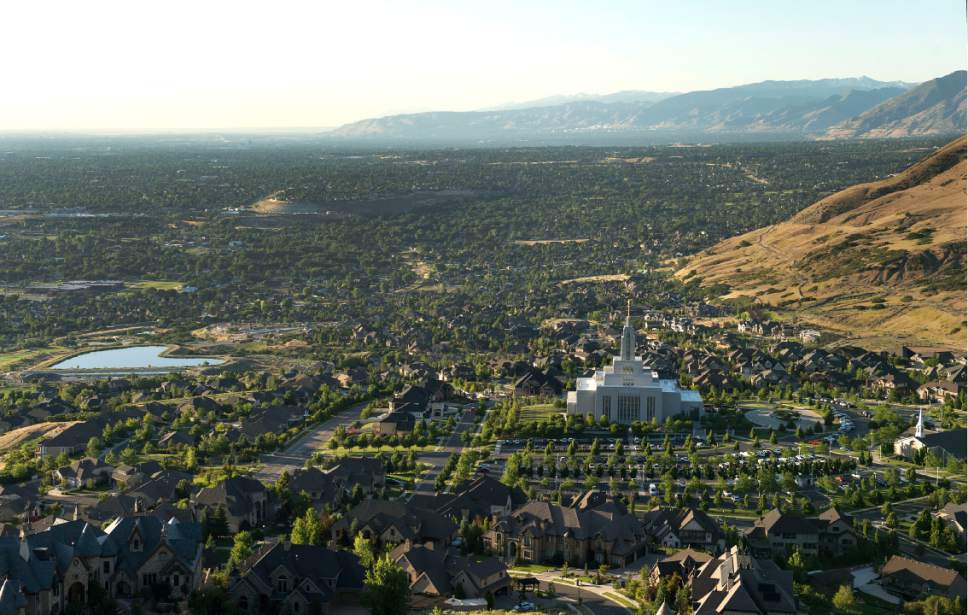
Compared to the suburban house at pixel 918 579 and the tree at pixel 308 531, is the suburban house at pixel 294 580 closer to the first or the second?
the tree at pixel 308 531

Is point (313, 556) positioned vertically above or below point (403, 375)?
above

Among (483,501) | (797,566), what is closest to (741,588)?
(797,566)

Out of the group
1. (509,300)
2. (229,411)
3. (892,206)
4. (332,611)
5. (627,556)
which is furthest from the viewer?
(892,206)

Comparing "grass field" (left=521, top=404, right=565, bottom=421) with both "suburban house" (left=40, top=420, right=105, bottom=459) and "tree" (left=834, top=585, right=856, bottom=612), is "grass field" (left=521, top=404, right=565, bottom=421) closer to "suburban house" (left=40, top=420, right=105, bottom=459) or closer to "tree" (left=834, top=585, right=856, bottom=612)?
"suburban house" (left=40, top=420, right=105, bottom=459)

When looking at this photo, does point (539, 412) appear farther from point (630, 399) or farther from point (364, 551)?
point (364, 551)

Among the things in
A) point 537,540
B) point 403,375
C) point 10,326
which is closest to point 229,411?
point 403,375

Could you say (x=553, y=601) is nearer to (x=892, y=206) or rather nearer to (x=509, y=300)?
(x=509, y=300)
